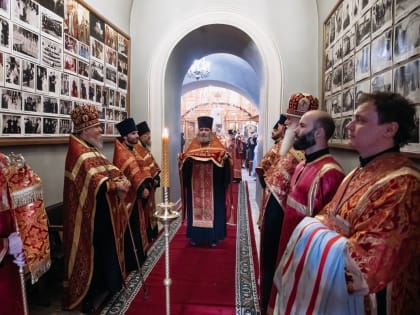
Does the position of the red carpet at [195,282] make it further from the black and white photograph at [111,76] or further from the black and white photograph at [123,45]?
the black and white photograph at [123,45]

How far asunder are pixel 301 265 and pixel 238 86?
604 inches

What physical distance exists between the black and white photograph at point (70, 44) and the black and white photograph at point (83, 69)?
0.17 metres

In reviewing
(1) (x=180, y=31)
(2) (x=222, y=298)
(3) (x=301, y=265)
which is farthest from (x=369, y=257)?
(1) (x=180, y=31)

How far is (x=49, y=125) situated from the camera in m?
3.90

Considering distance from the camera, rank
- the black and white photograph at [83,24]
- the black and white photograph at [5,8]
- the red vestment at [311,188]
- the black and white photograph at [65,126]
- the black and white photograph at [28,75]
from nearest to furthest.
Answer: the red vestment at [311,188], the black and white photograph at [5,8], the black and white photograph at [28,75], the black and white photograph at [65,126], the black and white photograph at [83,24]

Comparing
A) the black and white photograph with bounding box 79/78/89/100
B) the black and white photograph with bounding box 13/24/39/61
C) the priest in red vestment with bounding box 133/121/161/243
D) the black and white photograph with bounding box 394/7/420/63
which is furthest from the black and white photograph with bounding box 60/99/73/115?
the black and white photograph with bounding box 394/7/420/63

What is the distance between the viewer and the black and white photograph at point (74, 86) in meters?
4.35

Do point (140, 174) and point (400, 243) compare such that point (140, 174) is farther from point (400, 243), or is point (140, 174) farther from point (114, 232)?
point (400, 243)

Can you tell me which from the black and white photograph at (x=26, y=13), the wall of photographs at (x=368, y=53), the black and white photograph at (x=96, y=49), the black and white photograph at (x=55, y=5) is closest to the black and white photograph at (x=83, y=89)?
the black and white photograph at (x=96, y=49)

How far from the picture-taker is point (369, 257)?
4.38ft

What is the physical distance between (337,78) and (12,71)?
357 centimetres

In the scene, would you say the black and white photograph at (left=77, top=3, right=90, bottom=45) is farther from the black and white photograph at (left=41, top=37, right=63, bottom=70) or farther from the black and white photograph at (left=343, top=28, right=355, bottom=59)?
the black and white photograph at (left=343, top=28, right=355, bottom=59)

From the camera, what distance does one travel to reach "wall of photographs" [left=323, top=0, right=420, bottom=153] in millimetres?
2275

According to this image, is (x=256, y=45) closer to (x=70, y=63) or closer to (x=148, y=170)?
(x=148, y=170)
